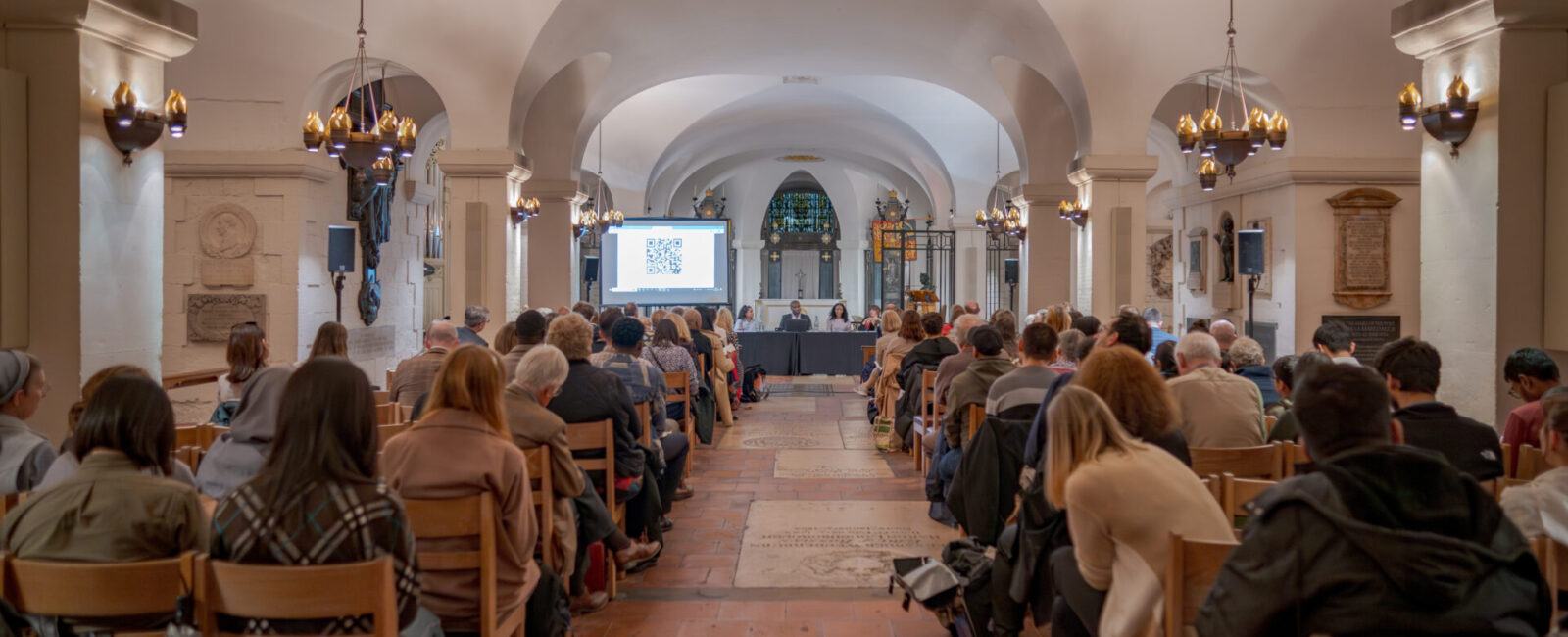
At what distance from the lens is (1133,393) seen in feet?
8.52

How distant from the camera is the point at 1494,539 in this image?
5.09ft

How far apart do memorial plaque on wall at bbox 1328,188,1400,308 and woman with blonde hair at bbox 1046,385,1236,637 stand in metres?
7.53

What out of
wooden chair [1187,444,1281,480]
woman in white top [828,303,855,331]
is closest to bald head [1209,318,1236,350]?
wooden chair [1187,444,1281,480]

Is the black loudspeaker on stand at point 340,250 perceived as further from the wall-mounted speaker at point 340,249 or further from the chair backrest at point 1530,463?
the chair backrest at point 1530,463

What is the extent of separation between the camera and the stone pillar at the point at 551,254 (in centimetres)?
1192

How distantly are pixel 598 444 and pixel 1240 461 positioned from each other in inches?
88.8

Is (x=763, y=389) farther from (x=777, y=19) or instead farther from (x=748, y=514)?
(x=748, y=514)

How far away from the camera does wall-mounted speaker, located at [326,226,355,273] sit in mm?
8148

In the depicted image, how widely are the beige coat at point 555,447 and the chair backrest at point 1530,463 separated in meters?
2.80

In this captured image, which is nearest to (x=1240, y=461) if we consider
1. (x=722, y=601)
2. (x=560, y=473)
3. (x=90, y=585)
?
(x=722, y=601)

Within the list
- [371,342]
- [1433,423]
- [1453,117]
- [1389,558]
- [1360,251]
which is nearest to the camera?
[1389,558]

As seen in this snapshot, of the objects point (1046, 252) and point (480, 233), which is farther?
point (1046, 252)

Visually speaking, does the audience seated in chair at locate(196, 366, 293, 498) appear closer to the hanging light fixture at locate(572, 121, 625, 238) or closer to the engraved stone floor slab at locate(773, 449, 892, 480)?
the engraved stone floor slab at locate(773, 449, 892, 480)

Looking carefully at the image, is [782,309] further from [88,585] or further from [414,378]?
[88,585]
